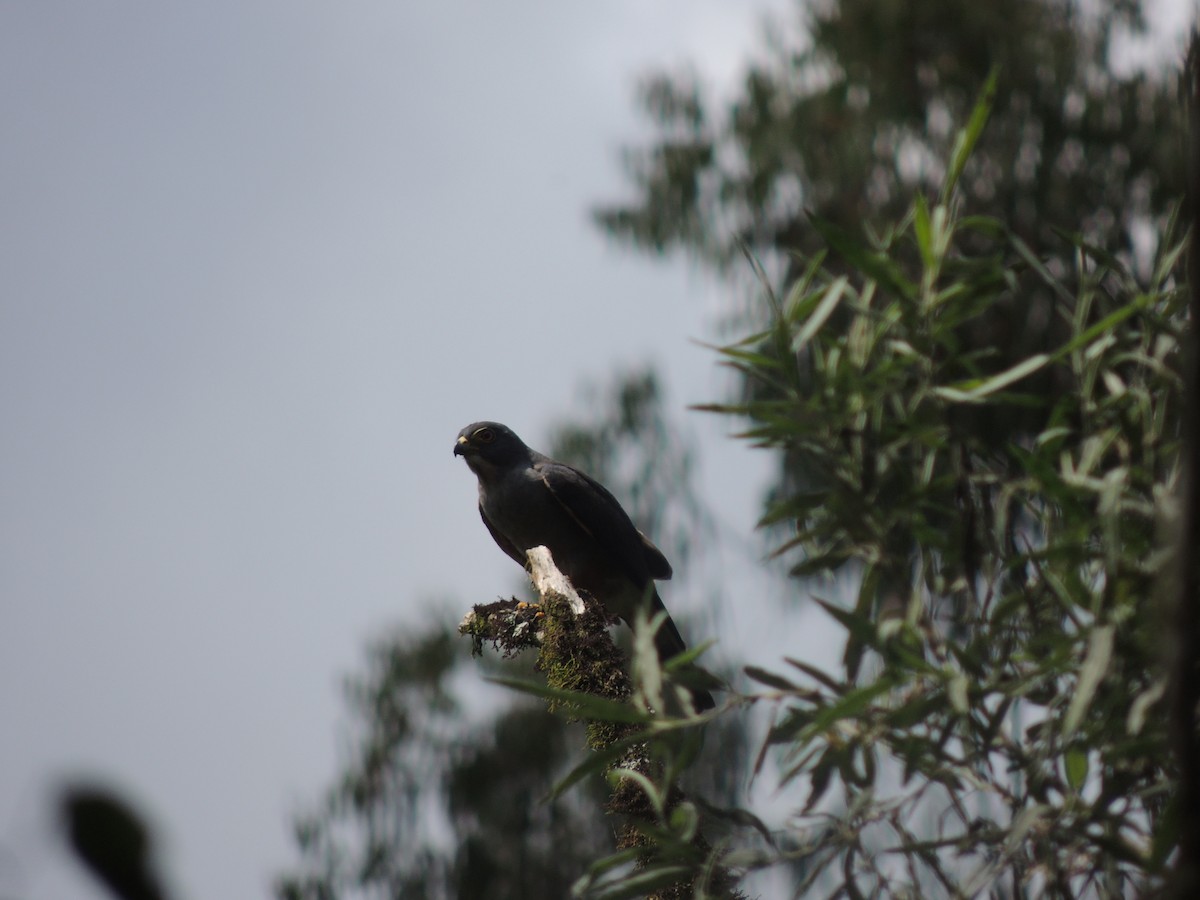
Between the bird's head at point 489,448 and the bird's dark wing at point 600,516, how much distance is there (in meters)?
0.29

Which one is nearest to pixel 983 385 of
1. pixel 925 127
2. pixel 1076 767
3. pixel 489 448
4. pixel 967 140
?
pixel 967 140

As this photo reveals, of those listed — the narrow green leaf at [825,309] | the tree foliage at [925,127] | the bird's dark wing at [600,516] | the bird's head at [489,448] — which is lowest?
the narrow green leaf at [825,309]

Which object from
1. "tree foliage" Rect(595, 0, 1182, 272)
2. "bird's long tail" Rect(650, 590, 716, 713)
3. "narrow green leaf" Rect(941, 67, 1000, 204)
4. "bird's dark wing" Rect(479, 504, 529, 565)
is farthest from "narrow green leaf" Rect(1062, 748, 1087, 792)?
"tree foliage" Rect(595, 0, 1182, 272)

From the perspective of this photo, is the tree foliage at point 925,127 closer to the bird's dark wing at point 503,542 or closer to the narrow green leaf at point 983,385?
the bird's dark wing at point 503,542

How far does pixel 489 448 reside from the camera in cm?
696

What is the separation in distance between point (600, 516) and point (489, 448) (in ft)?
3.10

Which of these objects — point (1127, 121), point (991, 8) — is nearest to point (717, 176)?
point (991, 8)

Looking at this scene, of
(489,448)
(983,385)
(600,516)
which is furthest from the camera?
(489,448)

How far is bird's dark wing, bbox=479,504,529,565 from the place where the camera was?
689 centimetres

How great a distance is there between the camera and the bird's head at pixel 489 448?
22.6 feet

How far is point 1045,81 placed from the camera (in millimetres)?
9875

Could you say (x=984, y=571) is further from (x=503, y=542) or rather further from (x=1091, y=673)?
(x=503, y=542)

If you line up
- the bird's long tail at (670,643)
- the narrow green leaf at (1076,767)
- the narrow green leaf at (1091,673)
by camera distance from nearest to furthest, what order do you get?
the narrow green leaf at (1091,673), the narrow green leaf at (1076,767), the bird's long tail at (670,643)

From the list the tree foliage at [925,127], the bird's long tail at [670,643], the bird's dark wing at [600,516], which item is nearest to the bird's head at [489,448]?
the bird's dark wing at [600,516]
